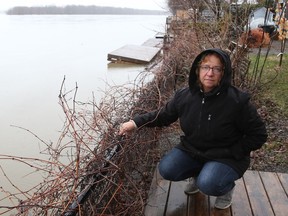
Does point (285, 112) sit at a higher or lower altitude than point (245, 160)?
lower

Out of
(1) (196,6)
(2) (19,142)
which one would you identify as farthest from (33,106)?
(1) (196,6)

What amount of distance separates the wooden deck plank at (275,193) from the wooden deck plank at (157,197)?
0.77 metres

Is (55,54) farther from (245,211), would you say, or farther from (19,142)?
(245,211)

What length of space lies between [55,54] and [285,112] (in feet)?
40.0

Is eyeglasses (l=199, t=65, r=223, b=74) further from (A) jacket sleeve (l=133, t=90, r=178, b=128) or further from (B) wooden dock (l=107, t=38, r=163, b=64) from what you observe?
(B) wooden dock (l=107, t=38, r=163, b=64)

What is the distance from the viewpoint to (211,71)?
234cm

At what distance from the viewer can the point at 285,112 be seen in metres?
5.64

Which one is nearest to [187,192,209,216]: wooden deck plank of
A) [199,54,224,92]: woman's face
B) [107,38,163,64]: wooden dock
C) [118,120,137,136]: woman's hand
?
[118,120,137,136]: woman's hand

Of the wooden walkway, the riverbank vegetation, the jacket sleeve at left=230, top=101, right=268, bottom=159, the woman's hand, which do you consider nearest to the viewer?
the riverbank vegetation

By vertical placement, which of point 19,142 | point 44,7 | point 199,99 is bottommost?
point 44,7

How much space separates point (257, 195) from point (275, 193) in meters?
0.15

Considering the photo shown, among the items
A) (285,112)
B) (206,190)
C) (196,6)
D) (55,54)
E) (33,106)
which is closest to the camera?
(206,190)

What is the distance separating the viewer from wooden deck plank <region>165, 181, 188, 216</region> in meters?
2.57

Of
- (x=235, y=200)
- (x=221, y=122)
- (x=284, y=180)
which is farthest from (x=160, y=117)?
(x=284, y=180)
